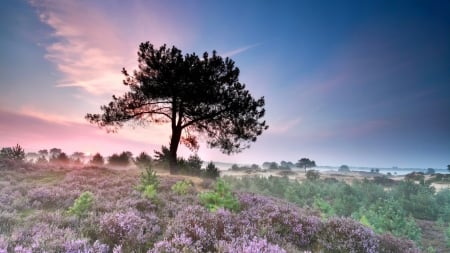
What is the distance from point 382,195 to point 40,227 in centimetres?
2316

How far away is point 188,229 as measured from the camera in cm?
457

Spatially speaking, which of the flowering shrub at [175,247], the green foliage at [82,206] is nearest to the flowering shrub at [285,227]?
the flowering shrub at [175,247]

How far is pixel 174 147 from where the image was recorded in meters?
23.3

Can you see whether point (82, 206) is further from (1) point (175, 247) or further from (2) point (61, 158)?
(2) point (61, 158)

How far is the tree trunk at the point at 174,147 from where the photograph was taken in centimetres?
2277

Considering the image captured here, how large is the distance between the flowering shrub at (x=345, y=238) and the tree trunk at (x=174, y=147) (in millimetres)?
17842

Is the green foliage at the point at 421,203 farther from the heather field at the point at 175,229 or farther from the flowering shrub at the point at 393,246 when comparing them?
the flowering shrub at the point at 393,246

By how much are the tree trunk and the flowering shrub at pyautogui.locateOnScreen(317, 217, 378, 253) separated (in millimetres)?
17842

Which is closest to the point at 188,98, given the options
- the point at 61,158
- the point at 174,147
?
the point at 174,147

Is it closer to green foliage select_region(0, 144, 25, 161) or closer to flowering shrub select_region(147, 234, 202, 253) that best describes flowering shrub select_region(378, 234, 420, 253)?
flowering shrub select_region(147, 234, 202, 253)

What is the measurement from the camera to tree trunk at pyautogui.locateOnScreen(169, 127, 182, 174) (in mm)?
22770

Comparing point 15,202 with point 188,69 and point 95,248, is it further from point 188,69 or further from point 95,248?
point 188,69

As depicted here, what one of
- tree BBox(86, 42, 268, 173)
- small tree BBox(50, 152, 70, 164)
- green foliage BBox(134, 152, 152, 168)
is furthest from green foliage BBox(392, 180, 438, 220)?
small tree BBox(50, 152, 70, 164)

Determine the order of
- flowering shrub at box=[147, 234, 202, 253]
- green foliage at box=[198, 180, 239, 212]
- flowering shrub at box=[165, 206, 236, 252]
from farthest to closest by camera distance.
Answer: green foliage at box=[198, 180, 239, 212] → flowering shrub at box=[165, 206, 236, 252] → flowering shrub at box=[147, 234, 202, 253]
